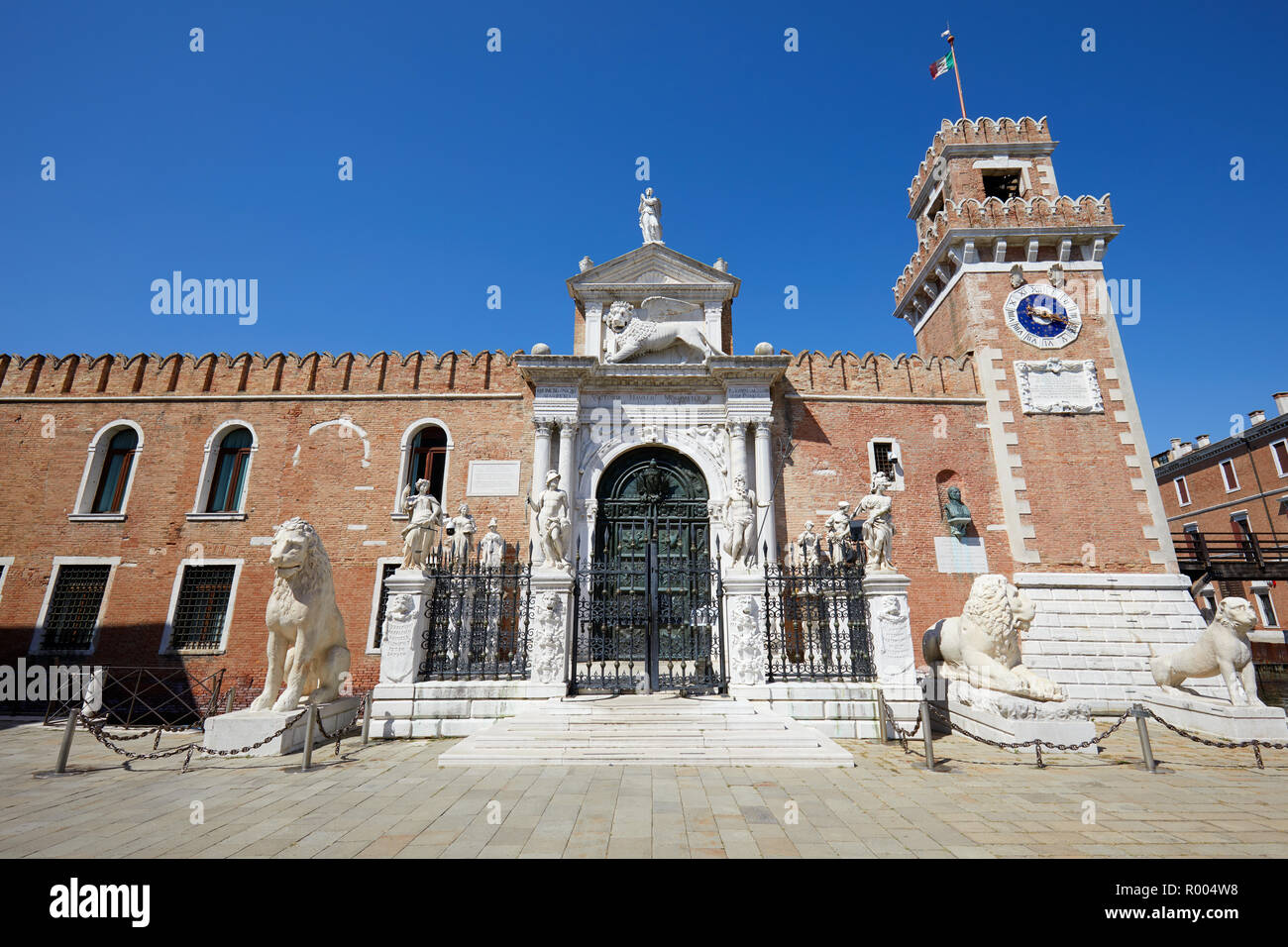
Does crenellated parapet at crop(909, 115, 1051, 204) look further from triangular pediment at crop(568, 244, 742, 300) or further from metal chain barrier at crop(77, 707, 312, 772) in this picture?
metal chain barrier at crop(77, 707, 312, 772)

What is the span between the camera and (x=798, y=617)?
34.9ft

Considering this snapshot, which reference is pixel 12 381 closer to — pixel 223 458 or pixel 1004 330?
pixel 223 458

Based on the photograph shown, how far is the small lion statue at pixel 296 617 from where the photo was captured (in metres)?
8.17

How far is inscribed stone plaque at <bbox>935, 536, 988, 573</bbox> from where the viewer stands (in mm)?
14781

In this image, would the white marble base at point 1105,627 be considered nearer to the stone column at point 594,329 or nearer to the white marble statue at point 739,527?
the white marble statue at point 739,527

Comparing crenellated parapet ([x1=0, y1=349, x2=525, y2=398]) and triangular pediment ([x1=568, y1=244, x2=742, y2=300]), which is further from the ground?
triangular pediment ([x1=568, y1=244, x2=742, y2=300])

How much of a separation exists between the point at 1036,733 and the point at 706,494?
27.5ft

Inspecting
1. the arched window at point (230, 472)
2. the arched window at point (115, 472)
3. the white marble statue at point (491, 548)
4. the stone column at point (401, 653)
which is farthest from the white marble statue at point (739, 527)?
the arched window at point (115, 472)

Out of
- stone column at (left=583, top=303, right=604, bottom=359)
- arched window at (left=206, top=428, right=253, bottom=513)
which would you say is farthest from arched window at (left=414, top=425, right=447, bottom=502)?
stone column at (left=583, top=303, right=604, bottom=359)

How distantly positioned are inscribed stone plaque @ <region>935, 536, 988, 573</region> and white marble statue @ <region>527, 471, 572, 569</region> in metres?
9.87

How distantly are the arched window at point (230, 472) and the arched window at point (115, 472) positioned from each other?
2179 mm

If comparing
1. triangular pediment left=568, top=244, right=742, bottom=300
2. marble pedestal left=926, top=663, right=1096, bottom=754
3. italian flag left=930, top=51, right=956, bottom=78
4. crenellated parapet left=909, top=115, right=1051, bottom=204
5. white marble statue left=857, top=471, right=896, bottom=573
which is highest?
italian flag left=930, top=51, right=956, bottom=78

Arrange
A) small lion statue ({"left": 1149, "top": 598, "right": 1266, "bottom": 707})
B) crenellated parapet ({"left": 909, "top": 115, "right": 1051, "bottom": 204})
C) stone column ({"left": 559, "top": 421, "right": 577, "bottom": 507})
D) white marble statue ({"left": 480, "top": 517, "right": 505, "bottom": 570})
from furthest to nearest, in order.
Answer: crenellated parapet ({"left": 909, "top": 115, "right": 1051, "bottom": 204}) < stone column ({"left": 559, "top": 421, "right": 577, "bottom": 507}) < white marble statue ({"left": 480, "top": 517, "right": 505, "bottom": 570}) < small lion statue ({"left": 1149, "top": 598, "right": 1266, "bottom": 707})
